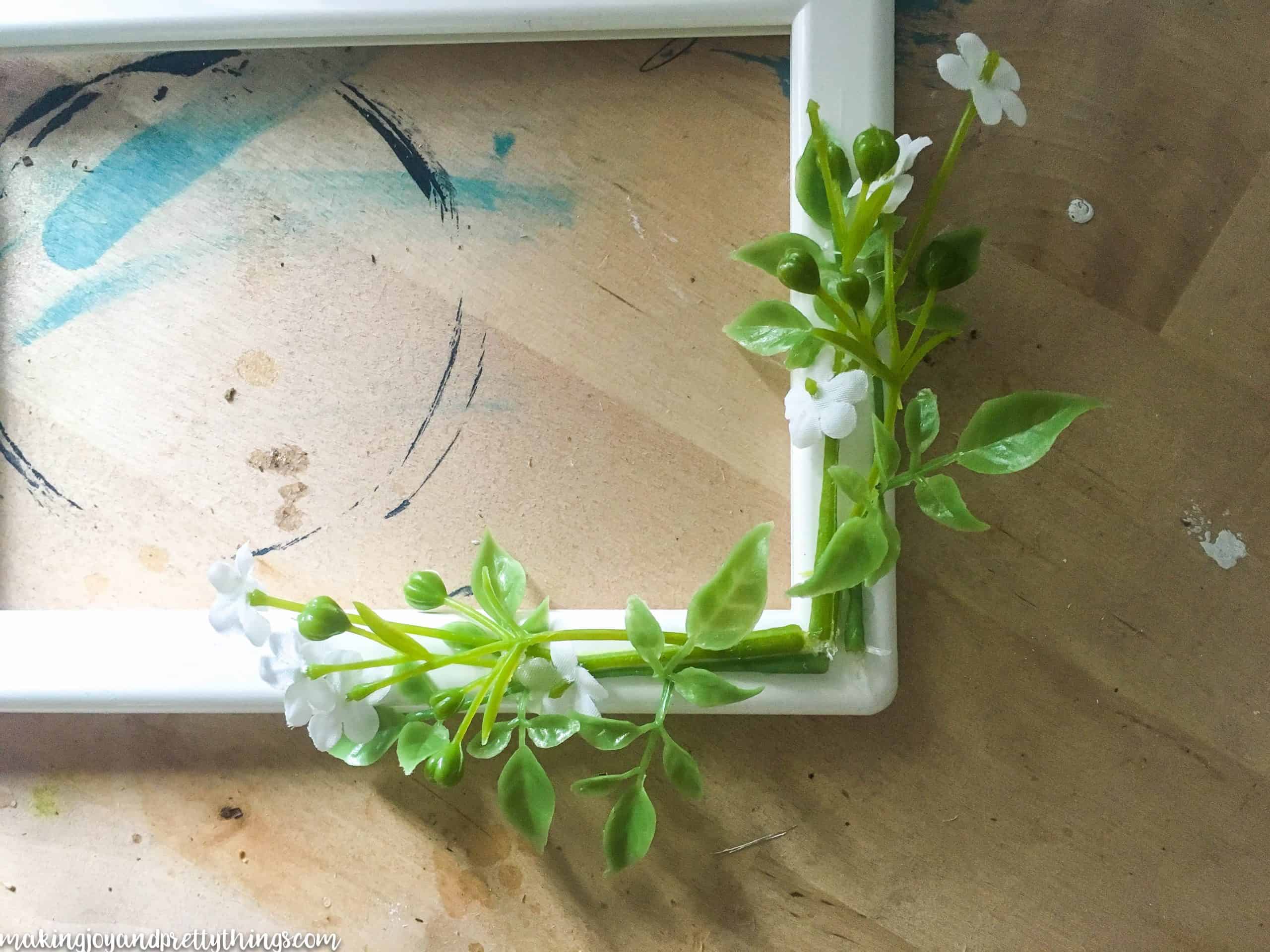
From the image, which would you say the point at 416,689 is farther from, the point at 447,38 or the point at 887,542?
the point at 447,38

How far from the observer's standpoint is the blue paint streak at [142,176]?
0.49 m

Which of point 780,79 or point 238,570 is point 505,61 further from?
point 238,570

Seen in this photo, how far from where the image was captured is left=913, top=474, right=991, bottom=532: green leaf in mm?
382

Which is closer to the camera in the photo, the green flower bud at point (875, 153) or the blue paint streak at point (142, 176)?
the green flower bud at point (875, 153)

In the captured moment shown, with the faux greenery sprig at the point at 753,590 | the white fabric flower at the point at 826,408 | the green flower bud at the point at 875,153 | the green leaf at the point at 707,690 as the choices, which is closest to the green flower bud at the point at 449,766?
the faux greenery sprig at the point at 753,590

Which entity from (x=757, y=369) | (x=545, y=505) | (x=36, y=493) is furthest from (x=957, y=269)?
(x=36, y=493)

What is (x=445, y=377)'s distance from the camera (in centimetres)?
48

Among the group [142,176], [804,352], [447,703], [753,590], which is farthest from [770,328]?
[142,176]

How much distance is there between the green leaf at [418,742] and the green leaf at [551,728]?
0.15ft

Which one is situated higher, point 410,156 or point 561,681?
point 410,156

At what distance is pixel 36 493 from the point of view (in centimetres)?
48

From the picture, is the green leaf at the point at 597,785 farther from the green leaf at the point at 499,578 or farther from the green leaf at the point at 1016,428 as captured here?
the green leaf at the point at 1016,428

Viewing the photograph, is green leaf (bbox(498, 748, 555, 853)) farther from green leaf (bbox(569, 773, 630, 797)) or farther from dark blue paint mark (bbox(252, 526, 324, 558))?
dark blue paint mark (bbox(252, 526, 324, 558))

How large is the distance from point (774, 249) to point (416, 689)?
276 mm
